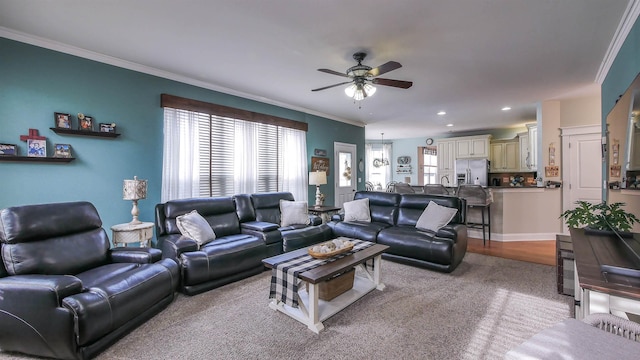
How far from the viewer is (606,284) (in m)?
1.39

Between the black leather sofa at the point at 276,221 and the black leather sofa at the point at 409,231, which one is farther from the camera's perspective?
the black leather sofa at the point at 276,221

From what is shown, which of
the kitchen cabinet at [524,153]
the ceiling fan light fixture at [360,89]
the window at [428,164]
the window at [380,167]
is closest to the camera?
the ceiling fan light fixture at [360,89]

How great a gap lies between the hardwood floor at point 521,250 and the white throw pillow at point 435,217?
1180mm

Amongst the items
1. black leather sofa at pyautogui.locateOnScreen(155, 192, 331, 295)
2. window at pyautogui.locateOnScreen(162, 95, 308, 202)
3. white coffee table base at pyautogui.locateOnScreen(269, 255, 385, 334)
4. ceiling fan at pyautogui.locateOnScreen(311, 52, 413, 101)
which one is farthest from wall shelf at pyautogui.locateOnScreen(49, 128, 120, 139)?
white coffee table base at pyautogui.locateOnScreen(269, 255, 385, 334)

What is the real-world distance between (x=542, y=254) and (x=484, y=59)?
3246 millimetres

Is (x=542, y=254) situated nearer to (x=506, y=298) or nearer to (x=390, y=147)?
(x=506, y=298)

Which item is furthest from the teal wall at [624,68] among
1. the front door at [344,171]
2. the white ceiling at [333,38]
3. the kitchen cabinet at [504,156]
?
the kitchen cabinet at [504,156]

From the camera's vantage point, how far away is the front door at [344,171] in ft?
22.1

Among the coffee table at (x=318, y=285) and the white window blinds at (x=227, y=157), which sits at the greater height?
the white window blinds at (x=227, y=157)

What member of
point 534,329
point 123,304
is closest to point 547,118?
point 534,329

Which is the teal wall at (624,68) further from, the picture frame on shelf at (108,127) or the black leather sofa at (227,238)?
the picture frame on shelf at (108,127)

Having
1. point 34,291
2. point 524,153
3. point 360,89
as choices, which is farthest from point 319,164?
point 524,153

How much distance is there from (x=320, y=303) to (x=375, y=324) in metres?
0.55

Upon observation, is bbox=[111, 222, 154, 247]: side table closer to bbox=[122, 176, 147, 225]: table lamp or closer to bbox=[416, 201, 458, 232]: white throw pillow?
bbox=[122, 176, 147, 225]: table lamp
